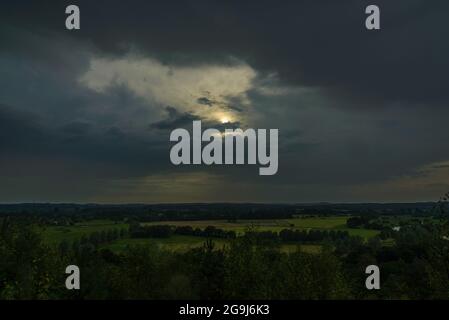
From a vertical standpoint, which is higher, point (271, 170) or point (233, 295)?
point (271, 170)

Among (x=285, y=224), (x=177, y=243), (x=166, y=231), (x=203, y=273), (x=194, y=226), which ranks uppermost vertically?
(x=285, y=224)

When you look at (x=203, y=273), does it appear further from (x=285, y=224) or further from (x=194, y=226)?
(x=285, y=224)

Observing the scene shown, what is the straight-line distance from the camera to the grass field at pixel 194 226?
64.4m

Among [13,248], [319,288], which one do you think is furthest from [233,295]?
[13,248]

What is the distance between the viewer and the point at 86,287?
49.0 metres

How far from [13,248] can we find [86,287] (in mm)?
9763

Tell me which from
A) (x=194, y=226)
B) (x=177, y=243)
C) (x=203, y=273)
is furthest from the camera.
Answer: (x=194, y=226)

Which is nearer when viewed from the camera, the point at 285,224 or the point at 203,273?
the point at 203,273

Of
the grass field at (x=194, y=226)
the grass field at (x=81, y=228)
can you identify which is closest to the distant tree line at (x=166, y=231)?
the grass field at (x=194, y=226)

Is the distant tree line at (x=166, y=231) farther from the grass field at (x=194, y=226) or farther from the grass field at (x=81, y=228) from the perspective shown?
the grass field at (x=81, y=228)

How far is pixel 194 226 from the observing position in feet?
236

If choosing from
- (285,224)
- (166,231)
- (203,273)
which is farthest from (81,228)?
(285,224)

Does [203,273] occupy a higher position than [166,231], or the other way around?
[166,231]
